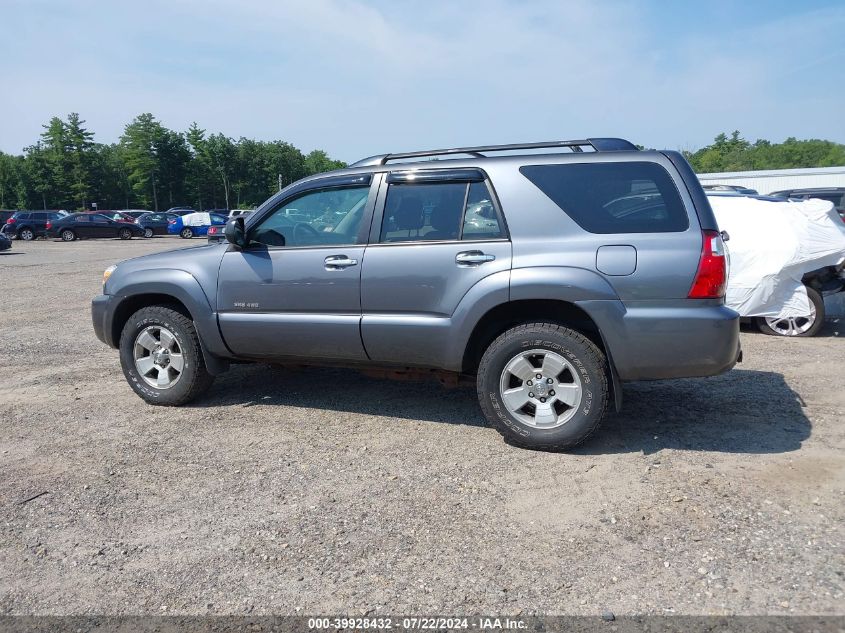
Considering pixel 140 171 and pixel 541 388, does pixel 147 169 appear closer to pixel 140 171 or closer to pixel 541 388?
pixel 140 171

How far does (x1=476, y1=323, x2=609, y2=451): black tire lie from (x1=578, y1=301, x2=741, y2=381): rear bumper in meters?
0.16

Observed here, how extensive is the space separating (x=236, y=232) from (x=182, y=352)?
1103 millimetres

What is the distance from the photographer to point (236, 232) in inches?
206

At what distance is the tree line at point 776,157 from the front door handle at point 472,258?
81.2 metres

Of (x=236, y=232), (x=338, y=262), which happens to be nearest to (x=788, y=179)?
(x=338, y=262)

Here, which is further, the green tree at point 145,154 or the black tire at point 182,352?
the green tree at point 145,154

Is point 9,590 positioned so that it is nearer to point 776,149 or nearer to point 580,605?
point 580,605

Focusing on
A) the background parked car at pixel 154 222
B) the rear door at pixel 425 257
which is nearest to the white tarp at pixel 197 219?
the background parked car at pixel 154 222

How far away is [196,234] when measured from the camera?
38125 mm

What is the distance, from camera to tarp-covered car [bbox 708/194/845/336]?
7734mm

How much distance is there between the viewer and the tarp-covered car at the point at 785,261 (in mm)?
7734

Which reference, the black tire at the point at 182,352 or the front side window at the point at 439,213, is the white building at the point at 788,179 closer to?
the front side window at the point at 439,213

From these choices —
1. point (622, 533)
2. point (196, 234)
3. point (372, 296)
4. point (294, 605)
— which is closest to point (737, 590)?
point (622, 533)

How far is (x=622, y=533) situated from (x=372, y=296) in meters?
2.29
